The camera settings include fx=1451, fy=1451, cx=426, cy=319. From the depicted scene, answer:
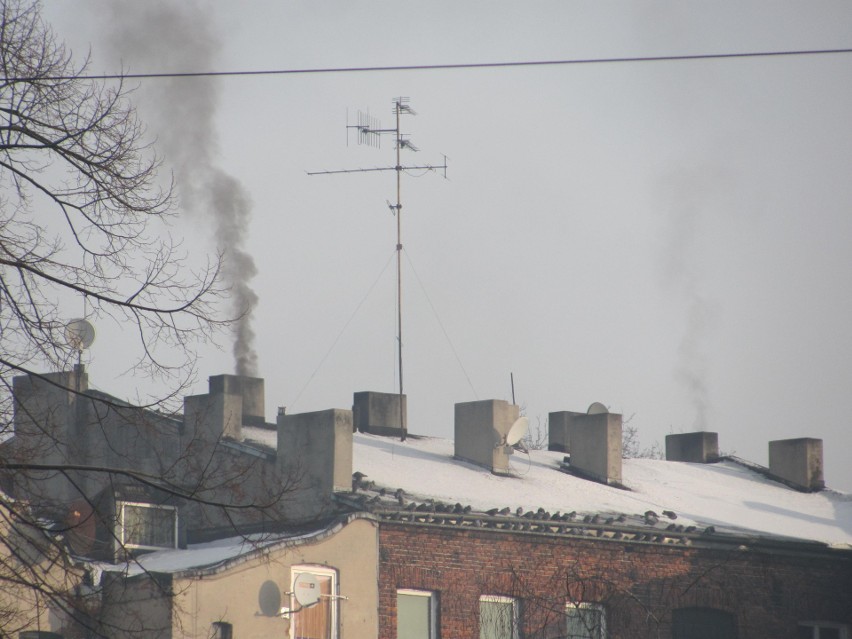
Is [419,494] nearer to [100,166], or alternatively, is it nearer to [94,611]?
[94,611]

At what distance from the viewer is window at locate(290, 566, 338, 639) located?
2398 cm

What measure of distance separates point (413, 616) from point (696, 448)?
15.3 metres

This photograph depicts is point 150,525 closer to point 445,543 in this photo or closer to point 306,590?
point 306,590

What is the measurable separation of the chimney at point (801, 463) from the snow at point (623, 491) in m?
0.34

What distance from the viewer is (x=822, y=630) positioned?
1172 inches

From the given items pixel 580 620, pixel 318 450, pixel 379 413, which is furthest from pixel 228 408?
pixel 580 620

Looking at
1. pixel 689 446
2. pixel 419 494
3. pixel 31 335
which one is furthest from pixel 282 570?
pixel 689 446

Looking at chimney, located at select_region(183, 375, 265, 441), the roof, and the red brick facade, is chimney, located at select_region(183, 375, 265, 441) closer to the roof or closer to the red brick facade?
the roof

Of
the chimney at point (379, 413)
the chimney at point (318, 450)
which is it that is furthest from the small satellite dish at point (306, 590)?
the chimney at point (379, 413)

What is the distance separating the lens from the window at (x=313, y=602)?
23984mm

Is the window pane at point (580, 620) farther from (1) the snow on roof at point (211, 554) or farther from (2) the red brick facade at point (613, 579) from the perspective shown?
(1) the snow on roof at point (211, 554)

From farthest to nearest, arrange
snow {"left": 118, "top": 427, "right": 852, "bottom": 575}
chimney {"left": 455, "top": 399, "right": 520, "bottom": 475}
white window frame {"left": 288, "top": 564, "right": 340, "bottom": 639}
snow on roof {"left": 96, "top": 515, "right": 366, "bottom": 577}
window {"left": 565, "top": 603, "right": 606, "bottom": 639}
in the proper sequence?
chimney {"left": 455, "top": 399, "right": 520, "bottom": 475} < snow {"left": 118, "top": 427, "right": 852, "bottom": 575} < window {"left": 565, "top": 603, "right": 606, "bottom": 639} < white window frame {"left": 288, "top": 564, "right": 340, "bottom": 639} < snow on roof {"left": 96, "top": 515, "right": 366, "bottom": 577}

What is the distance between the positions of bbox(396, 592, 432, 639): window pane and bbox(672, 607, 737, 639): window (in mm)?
5217

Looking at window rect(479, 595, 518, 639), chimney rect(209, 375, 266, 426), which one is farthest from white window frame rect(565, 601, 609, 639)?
chimney rect(209, 375, 266, 426)
